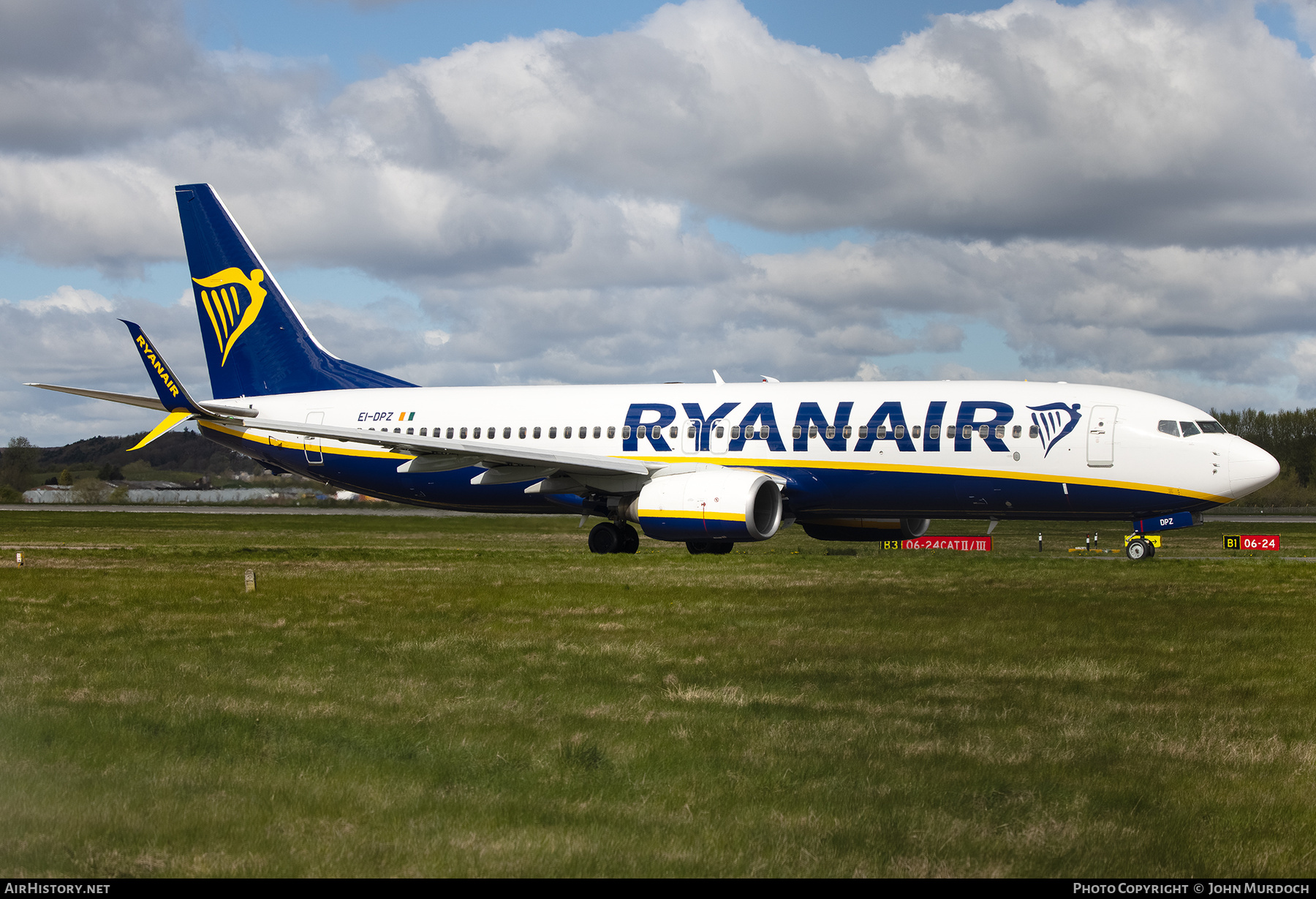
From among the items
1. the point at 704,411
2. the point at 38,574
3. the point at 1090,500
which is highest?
the point at 704,411

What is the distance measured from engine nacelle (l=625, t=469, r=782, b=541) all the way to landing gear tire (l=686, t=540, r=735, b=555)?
10.5 feet

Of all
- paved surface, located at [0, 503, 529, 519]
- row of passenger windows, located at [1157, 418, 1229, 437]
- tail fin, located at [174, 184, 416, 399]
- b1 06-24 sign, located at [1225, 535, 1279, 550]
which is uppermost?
tail fin, located at [174, 184, 416, 399]

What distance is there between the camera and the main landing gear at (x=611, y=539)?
26906 mm

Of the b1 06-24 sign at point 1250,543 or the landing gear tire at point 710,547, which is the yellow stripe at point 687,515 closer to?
the landing gear tire at point 710,547

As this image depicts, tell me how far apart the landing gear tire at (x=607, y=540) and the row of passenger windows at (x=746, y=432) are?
85.3 inches

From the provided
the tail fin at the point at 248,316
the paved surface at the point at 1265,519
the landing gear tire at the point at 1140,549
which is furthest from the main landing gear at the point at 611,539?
the paved surface at the point at 1265,519

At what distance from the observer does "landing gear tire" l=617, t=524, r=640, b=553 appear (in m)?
27.0

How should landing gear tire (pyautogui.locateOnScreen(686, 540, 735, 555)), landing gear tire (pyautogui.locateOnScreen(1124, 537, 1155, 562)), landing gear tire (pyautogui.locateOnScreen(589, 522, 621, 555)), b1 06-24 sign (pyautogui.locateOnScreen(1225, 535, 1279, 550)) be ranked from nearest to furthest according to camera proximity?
landing gear tire (pyautogui.locateOnScreen(1124, 537, 1155, 562)) < landing gear tire (pyautogui.locateOnScreen(589, 522, 621, 555)) < landing gear tire (pyautogui.locateOnScreen(686, 540, 735, 555)) < b1 06-24 sign (pyautogui.locateOnScreen(1225, 535, 1279, 550))

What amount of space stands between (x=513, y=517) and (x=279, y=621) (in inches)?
1427

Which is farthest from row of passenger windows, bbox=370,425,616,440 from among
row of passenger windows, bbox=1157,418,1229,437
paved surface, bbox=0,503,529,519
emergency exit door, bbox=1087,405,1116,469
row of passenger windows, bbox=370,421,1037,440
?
paved surface, bbox=0,503,529,519

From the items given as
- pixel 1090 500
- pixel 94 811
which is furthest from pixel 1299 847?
pixel 1090 500

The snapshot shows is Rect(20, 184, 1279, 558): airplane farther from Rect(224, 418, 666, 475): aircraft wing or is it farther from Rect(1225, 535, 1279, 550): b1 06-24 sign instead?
Rect(1225, 535, 1279, 550): b1 06-24 sign

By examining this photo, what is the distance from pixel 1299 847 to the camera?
5441 mm
